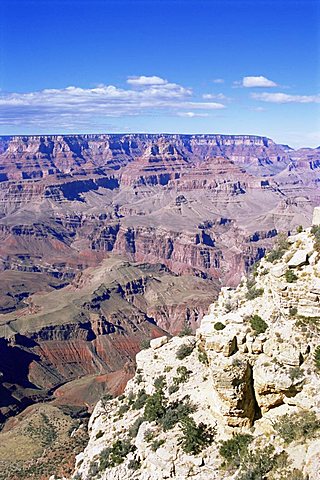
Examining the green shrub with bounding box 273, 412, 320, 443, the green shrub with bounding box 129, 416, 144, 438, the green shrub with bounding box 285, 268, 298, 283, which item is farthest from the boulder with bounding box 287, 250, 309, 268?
the green shrub with bounding box 129, 416, 144, 438

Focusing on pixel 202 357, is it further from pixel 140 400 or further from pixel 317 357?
pixel 317 357

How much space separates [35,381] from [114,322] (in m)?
42.1

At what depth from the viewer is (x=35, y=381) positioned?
12162 cm

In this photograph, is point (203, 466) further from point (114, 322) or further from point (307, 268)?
point (114, 322)

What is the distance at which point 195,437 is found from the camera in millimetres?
28656

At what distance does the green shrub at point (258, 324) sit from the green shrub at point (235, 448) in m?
5.92

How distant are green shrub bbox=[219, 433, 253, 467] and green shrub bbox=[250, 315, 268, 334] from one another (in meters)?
5.92

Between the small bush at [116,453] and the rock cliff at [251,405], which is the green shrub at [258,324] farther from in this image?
the small bush at [116,453]

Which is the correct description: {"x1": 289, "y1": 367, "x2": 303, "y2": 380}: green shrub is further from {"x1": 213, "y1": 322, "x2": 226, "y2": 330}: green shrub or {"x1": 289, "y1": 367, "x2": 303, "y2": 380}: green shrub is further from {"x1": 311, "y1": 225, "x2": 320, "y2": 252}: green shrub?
{"x1": 311, "y1": 225, "x2": 320, "y2": 252}: green shrub

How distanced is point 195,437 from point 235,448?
7.93 ft

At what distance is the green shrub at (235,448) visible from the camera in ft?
88.8

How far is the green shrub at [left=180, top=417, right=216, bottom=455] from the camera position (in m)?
28.6

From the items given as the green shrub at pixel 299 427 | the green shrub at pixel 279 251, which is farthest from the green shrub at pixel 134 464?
the green shrub at pixel 279 251

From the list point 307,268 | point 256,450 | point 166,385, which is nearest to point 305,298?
point 307,268
